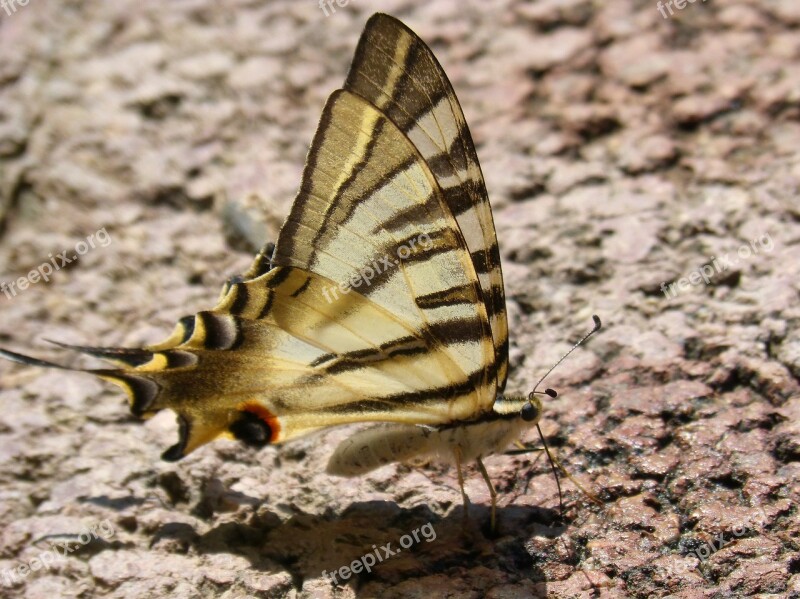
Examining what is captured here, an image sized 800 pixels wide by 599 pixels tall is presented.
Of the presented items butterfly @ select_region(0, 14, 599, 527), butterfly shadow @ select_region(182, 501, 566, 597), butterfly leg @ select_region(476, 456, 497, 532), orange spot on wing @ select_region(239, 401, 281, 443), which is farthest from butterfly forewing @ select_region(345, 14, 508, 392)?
orange spot on wing @ select_region(239, 401, 281, 443)

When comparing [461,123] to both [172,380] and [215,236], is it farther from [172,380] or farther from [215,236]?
[215,236]

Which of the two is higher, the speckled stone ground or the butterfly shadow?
the speckled stone ground

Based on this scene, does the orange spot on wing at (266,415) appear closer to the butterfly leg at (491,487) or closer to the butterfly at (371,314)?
the butterfly at (371,314)

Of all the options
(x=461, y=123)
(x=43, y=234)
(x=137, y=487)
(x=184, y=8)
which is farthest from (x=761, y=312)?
(x=184, y=8)

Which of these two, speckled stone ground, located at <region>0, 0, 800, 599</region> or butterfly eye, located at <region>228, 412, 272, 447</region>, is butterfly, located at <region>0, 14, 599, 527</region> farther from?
speckled stone ground, located at <region>0, 0, 800, 599</region>

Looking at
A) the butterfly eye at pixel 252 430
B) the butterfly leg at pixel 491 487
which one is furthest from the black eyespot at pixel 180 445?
the butterfly leg at pixel 491 487

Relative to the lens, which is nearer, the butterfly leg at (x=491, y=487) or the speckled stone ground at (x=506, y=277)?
the speckled stone ground at (x=506, y=277)

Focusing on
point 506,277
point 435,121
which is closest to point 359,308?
point 435,121
